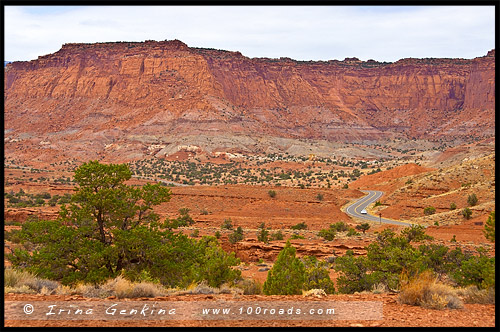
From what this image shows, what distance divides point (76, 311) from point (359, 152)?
126493 millimetres

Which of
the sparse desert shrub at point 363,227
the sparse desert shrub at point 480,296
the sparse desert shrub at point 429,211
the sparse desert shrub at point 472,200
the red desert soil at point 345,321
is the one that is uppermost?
the red desert soil at point 345,321

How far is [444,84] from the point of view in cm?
17538

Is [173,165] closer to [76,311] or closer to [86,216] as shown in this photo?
[86,216]

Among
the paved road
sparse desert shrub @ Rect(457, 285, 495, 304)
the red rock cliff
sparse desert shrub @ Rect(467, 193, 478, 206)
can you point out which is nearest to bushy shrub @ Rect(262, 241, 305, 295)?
sparse desert shrub @ Rect(457, 285, 495, 304)

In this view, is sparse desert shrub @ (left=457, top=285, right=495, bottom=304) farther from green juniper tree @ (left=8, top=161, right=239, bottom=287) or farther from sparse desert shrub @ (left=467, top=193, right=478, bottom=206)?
sparse desert shrub @ (left=467, top=193, right=478, bottom=206)

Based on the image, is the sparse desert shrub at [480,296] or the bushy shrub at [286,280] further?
the bushy shrub at [286,280]

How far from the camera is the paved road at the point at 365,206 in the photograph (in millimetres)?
44369

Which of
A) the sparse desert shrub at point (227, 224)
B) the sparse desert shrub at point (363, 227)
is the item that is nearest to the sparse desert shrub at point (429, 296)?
the sparse desert shrub at point (363, 227)

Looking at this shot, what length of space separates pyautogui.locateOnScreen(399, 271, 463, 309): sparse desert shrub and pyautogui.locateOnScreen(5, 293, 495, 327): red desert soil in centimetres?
13

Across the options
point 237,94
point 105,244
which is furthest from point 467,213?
point 237,94

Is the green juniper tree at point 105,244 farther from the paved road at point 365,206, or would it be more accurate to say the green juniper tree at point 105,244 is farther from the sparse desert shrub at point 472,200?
the sparse desert shrub at point 472,200

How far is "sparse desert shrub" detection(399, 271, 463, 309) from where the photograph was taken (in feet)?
26.9

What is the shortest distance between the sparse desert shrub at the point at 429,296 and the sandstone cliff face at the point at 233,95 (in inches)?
4419

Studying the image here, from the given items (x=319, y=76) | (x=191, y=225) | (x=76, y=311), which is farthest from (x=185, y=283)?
(x=319, y=76)
